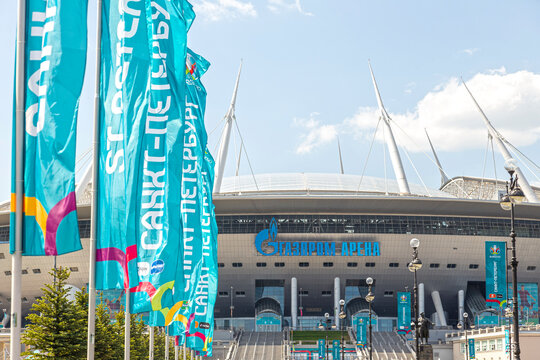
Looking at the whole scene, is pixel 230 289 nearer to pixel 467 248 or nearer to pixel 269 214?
pixel 269 214

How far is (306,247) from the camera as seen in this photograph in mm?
92750

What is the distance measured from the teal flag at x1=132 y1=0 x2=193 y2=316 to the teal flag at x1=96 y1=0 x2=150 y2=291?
4.14ft

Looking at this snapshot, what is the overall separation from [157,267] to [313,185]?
9723cm

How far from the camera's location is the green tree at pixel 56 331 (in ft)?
79.2

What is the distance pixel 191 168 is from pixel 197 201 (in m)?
1.30

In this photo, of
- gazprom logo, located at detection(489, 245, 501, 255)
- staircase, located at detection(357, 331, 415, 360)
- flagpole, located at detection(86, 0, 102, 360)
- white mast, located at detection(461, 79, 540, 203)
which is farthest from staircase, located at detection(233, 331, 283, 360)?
flagpole, located at detection(86, 0, 102, 360)

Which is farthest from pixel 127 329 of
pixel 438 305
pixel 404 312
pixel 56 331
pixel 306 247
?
pixel 438 305

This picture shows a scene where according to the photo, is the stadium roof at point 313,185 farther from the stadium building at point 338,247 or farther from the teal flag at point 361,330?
→ the teal flag at point 361,330

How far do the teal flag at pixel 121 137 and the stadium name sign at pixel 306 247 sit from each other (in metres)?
75.0

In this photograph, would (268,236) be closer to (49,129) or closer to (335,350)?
(335,350)

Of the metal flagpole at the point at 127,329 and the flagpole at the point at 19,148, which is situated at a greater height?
the flagpole at the point at 19,148

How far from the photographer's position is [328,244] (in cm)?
9275

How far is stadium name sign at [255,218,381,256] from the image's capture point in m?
92.2

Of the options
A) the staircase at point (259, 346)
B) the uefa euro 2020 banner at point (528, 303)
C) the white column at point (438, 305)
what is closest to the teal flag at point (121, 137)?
the staircase at point (259, 346)
